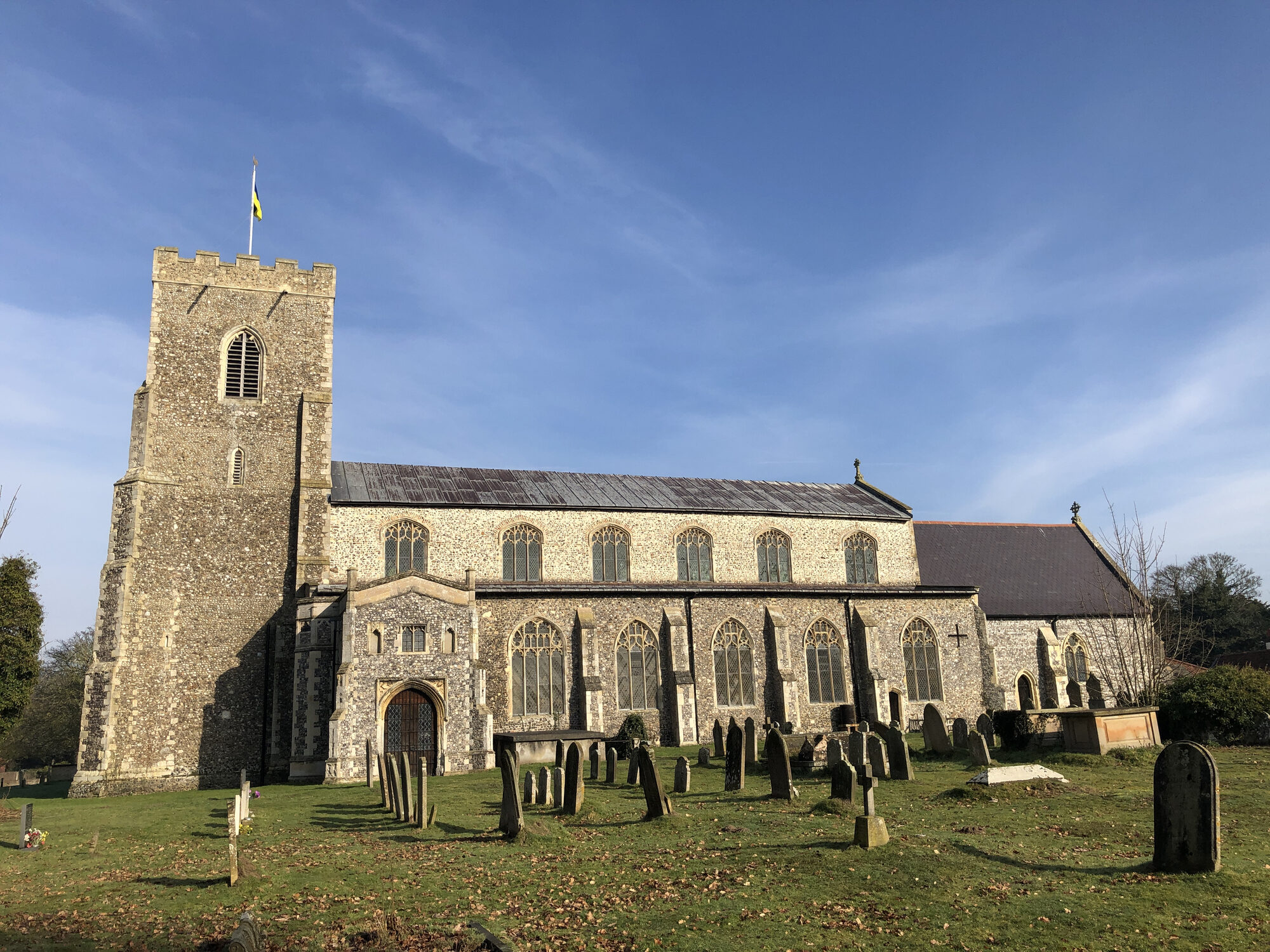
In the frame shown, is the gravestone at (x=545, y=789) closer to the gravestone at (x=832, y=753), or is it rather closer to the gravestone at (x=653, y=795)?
the gravestone at (x=653, y=795)

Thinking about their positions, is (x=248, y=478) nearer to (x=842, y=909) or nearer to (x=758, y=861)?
(x=758, y=861)

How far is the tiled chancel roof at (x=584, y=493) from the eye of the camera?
30.3 meters

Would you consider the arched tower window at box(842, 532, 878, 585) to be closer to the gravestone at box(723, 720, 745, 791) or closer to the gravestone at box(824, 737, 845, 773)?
the gravestone at box(824, 737, 845, 773)

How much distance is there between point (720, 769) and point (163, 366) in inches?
878

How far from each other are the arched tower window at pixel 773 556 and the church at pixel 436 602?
0.29 ft

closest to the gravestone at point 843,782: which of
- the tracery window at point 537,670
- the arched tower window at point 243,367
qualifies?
the tracery window at point 537,670

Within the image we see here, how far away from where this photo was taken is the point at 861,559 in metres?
35.1

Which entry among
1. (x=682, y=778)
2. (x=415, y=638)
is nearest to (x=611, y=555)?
(x=415, y=638)

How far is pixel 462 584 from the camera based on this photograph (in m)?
25.7

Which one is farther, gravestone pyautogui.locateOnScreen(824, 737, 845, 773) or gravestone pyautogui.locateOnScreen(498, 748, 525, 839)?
gravestone pyautogui.locateOnScreen(824, 737, 845, 773)

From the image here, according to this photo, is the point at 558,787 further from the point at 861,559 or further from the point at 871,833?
the point at 861,559

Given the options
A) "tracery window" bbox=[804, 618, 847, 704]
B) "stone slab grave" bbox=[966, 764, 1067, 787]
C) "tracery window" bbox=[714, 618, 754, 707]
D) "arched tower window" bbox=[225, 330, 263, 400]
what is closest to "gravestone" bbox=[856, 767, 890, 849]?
"stone slab grave" bbox=[966, 764, 1067, 787]

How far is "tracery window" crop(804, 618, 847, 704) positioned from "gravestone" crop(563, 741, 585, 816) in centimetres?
1679

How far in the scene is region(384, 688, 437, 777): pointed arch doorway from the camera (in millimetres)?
23797
